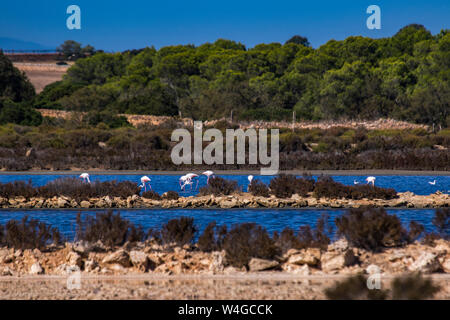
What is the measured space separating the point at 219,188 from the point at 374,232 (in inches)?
354

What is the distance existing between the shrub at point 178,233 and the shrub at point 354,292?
3.04 meters

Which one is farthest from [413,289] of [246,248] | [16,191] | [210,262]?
[16,191]

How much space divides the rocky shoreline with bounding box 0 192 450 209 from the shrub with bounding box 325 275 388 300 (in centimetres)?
894

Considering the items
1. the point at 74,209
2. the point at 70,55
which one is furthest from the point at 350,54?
the point at 70,55

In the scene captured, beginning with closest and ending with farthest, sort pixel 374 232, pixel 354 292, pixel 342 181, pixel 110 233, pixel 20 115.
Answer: pixel 354 292 → pixel 374 232 → pixel 110 233 → pixel 342 181 → pixel 20 115

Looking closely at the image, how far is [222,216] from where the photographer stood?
1538cm

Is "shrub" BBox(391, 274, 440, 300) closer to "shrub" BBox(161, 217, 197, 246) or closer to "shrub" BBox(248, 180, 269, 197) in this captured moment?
"shrub" BBox(161, 217, 197, 246)

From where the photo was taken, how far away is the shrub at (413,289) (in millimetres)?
7516

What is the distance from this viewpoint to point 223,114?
4988cm

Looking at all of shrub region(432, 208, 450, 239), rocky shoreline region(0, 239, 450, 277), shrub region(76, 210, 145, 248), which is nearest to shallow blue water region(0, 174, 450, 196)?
shrub region(432, 208, 450, 239)

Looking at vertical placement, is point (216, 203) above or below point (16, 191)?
below

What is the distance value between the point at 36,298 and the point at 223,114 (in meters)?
42.5

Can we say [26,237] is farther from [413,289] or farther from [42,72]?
[42,72]

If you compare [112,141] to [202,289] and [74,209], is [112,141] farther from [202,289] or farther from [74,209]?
[202,289]
